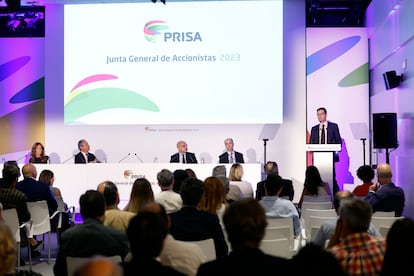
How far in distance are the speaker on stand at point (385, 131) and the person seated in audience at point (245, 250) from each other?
6781mm

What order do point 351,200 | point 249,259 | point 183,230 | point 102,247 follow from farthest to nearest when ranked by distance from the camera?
point 183,230 < point 102,247 < point 351,200 < point 249,259

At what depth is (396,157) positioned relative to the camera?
30.2ft

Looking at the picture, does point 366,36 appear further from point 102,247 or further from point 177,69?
point 102,247

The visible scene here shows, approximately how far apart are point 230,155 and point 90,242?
713 cm

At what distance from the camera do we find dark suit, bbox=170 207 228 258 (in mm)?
3814

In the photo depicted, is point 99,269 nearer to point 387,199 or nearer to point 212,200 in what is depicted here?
point 212,200

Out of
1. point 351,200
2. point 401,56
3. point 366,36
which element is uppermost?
point 366,36

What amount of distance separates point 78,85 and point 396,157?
613 centimetres

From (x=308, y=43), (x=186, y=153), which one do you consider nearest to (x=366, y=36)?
(x=308, y=43)

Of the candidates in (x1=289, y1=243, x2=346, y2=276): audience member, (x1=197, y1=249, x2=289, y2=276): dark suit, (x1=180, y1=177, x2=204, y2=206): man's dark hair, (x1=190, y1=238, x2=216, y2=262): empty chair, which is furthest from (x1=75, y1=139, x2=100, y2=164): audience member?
(x1=289, y1=243, x2=346, y2=276): audience member

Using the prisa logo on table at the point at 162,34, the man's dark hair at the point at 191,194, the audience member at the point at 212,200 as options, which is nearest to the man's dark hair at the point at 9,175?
the audience member at the point at 212,200

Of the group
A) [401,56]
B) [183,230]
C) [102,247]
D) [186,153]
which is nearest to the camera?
[102,247]

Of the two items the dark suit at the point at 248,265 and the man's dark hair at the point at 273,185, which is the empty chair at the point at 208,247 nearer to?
the dark suit at the point at 248,265

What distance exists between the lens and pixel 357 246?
2.82 meters
